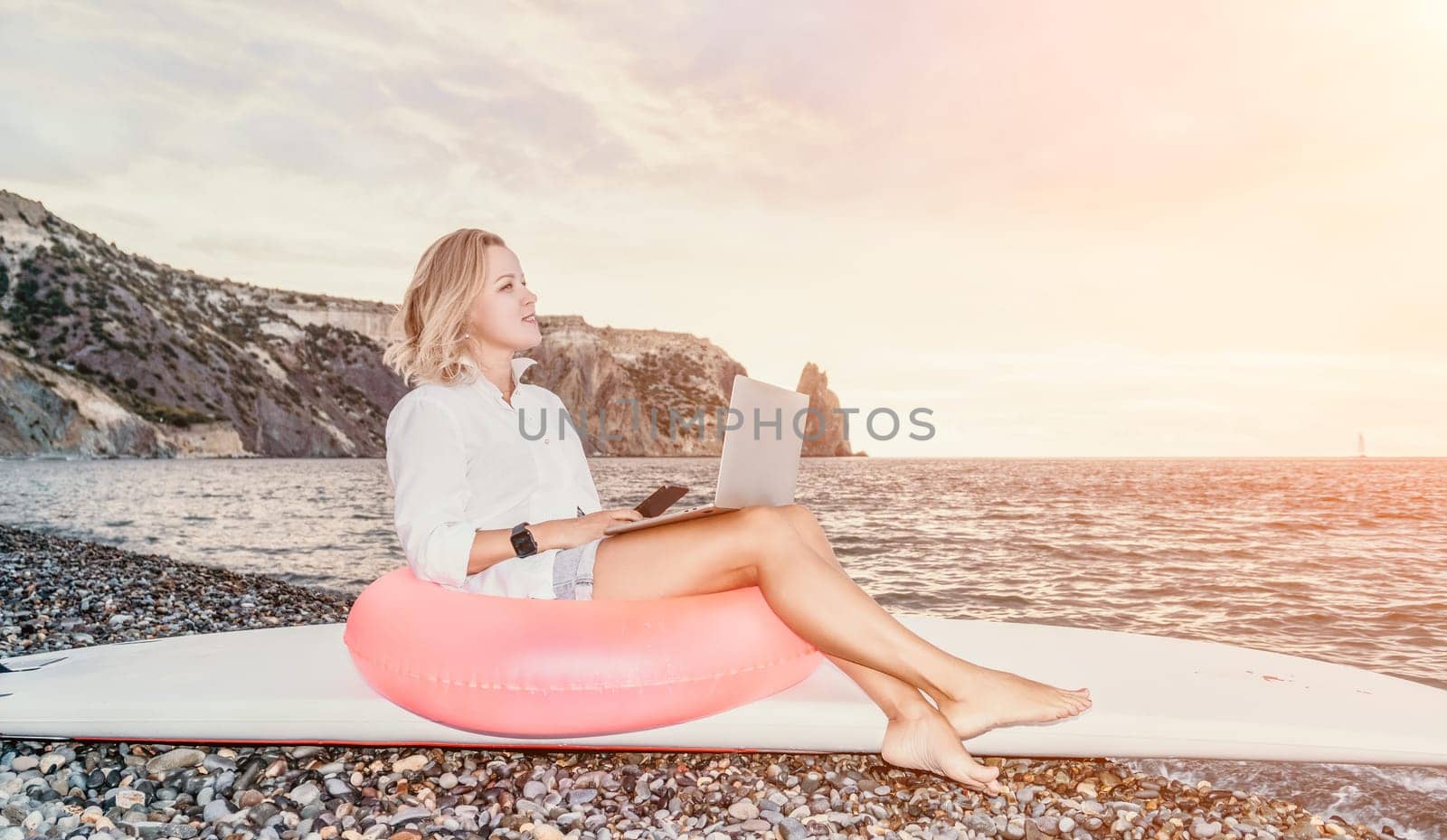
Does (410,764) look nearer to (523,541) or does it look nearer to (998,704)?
(523,541)

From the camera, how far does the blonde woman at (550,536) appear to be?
2.63m

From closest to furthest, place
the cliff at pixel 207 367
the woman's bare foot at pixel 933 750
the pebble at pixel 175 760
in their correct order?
the woman's bare foot at pixel 933 750
the pebble at pixel 175 760
the cliff at pixel 207 367

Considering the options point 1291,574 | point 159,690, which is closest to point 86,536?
point 159,690

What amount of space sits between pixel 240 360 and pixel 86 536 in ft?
167

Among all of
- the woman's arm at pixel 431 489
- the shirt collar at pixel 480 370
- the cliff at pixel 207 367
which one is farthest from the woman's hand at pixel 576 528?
the cliff at pixel 207 367

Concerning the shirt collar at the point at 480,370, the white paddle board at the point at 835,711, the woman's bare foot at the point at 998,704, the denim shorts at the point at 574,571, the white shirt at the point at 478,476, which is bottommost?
the white paddle board at the point at 835,711

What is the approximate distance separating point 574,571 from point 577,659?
0.27 meters

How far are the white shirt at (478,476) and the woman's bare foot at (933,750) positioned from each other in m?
1.18

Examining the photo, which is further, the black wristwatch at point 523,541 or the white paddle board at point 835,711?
the white paddle board at point 835,711

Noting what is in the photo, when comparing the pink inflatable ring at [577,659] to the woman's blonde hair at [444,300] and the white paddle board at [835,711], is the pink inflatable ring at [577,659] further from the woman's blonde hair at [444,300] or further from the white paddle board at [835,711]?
the woman's blonde hair at [444,300]

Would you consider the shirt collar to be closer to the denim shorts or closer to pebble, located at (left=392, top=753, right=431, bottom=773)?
the denim shorts

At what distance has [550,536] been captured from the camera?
270 cm

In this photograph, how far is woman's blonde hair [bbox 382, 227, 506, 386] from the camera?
280 centimetres

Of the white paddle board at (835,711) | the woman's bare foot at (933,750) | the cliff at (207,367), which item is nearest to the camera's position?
the woman's bare foot at (933,750)
